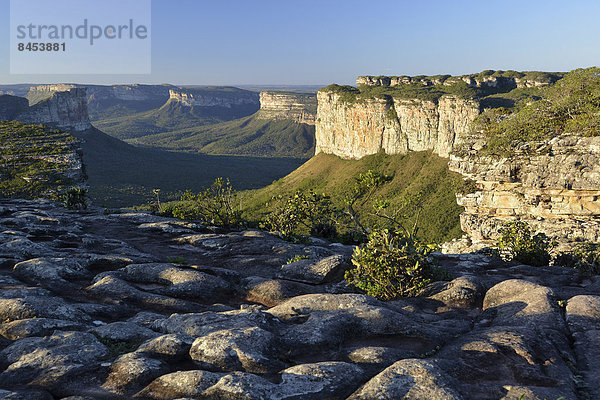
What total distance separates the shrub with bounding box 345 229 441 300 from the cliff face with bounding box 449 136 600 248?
112ft

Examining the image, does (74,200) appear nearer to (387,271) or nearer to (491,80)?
(387,271)

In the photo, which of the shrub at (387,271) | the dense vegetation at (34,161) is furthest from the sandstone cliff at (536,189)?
the dense vegetation at (34,161)

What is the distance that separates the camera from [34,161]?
9275 centimetres

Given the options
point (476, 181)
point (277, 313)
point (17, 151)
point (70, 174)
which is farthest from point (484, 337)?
point (17, 151)

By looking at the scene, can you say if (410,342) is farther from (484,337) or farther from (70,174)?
(70,174)

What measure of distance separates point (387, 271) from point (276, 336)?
952cm

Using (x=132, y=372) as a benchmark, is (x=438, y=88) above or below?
above

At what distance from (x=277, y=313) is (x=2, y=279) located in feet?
46.8

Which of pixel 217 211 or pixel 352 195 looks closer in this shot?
pixel 352 195

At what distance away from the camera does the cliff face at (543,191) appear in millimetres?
47250

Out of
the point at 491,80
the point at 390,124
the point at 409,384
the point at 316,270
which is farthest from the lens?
the point at 491,80

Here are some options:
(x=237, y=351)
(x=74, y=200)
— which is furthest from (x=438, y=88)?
(x=237, y=351)

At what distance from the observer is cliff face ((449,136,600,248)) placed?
47.2 meters

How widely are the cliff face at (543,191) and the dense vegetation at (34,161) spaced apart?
79236 mm
